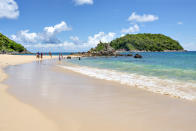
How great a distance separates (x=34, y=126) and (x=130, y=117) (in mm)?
2811

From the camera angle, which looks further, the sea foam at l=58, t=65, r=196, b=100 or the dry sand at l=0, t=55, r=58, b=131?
the sea foam at l=58, t=65, r=196, b=100

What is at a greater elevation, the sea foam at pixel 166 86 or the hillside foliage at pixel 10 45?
the hillside foliage at pixel 10 45

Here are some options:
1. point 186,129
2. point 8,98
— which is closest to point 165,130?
point 186,129

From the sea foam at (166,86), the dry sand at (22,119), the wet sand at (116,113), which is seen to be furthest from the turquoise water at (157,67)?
the dry sand at (22,119)

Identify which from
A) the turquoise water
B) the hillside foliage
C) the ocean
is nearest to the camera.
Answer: the ocean

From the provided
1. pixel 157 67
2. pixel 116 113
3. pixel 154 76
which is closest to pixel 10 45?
pixel 157 67

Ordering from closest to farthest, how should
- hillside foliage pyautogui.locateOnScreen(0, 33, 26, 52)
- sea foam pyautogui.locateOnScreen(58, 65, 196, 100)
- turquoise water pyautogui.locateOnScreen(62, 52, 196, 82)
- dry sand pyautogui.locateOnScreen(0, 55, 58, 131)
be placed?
1. dry sand pyautogui.locateOnScreen(0, 55, 58, 131)
2. sea foam pyautogui.locateOnScreen(58, 65, 196, 100)
3. turquoise water pyautogui.locateOnScreen(62, 52, 196, 82)
4. hillside foliage pyautogui.locateOnScreen(0, 33, 26, 52)

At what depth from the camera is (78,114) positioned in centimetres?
480

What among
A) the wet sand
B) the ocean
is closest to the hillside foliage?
the ocean

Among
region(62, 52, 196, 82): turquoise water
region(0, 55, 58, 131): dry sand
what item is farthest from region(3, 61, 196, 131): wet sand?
region(62, 52, 196, 82): turquoise water

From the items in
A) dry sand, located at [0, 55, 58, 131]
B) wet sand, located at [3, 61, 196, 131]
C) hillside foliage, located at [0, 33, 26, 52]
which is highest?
hillside foliage, located at [0, 33, 26, 52]

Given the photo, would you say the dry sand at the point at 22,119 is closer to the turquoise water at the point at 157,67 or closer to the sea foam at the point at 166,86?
the sea foam at the point at 166,86

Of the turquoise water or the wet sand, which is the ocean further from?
the wet sand

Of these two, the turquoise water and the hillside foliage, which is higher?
the hillside foliage
